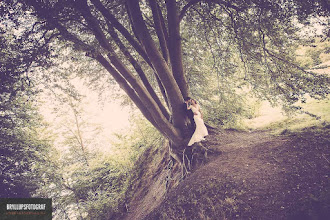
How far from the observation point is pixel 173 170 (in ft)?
21.5

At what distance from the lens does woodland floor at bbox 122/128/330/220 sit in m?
2.90

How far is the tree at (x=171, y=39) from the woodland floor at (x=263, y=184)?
4.54 ft

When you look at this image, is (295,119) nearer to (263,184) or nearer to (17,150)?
(263,184)

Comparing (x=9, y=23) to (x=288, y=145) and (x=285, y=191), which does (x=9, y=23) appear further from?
(x=288, y=145)

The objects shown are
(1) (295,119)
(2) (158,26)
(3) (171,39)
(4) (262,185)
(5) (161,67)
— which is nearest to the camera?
(4) (262,185)

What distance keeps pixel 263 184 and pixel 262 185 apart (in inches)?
1.5

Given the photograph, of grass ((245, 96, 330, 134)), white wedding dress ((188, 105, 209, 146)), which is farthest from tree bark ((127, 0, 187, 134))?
grass ((245, 96, 330, 134))

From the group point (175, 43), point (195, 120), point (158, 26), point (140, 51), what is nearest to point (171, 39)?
Result: point (175, 43)

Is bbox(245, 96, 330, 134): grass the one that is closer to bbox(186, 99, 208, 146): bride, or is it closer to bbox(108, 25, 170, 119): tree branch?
bbox(186, 99, 208, 146): bride

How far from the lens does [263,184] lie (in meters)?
3.60

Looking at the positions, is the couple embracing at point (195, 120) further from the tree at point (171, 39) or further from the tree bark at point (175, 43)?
the tree bark at point (175, 43)

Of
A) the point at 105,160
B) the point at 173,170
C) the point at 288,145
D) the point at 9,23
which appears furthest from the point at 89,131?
the point at 288,145

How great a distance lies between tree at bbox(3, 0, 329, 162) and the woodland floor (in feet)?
4.54

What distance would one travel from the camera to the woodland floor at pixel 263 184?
290 centimetres
